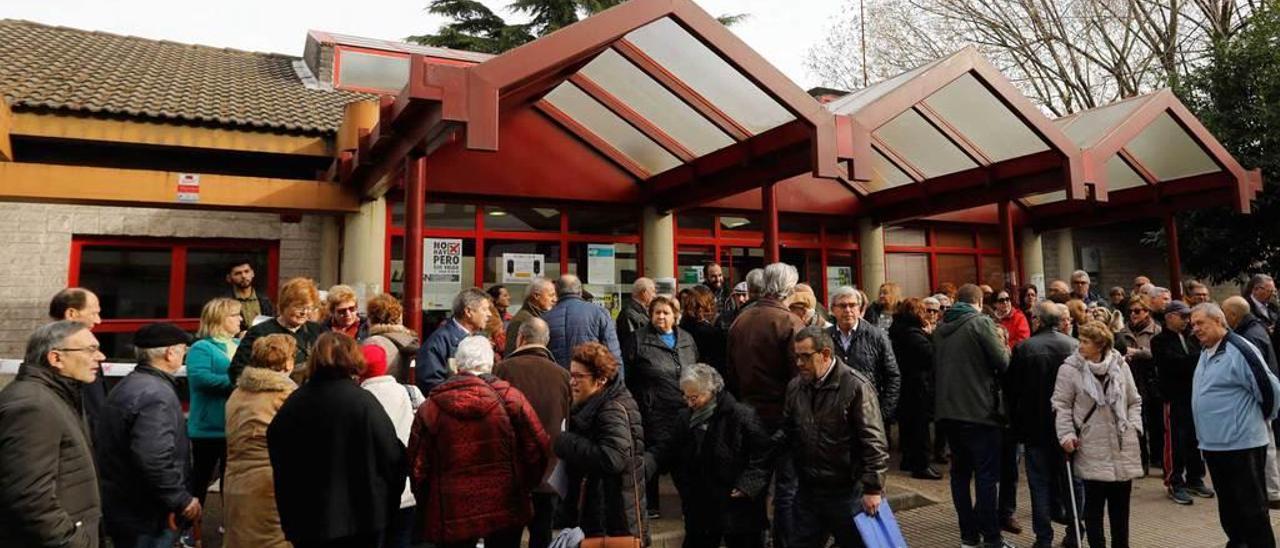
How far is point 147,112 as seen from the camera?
778cm

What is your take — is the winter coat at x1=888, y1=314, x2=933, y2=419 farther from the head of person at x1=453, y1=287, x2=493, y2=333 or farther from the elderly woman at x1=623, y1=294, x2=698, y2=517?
the head of person at x1=453, y1=287, x2=493, y2=333

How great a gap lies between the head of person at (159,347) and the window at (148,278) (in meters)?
5.33

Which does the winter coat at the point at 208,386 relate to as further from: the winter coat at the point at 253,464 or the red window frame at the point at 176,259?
the red window frame at the point at 176,259

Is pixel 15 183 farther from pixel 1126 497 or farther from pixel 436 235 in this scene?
pixel 1126 497

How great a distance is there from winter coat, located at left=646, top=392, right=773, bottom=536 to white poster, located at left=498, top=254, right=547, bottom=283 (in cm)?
547

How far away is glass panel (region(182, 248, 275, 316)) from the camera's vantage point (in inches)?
334

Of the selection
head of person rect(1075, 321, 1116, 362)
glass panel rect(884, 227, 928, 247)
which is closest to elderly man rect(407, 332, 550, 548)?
head of person rect(1075, 321, 1116, 362)

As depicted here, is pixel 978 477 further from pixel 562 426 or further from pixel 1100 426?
pixel 562 426

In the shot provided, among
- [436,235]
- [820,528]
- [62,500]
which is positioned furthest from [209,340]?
[436,235]

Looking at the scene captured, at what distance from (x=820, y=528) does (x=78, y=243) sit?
8.60 meters

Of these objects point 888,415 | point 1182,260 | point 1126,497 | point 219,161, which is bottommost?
point 1126,497

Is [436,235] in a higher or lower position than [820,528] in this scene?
higher

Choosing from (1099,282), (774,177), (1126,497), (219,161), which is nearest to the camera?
(1126,497)

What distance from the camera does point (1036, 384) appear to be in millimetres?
4707
